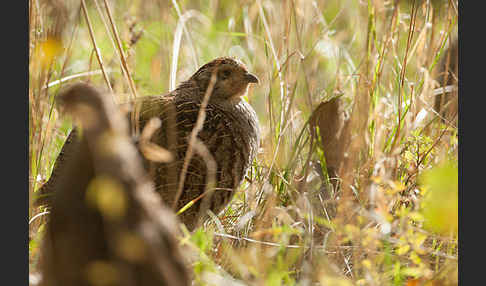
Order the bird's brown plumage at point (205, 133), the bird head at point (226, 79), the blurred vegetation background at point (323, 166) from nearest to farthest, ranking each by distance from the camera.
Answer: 1. the blurred vegetation background at point (323, 166)
2. the bird's brown plumage at point (205, 133)
3. the bird head at point (226, 79)

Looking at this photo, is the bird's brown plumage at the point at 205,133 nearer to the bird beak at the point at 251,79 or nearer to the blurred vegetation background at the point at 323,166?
the bird beak at the point at 251,79

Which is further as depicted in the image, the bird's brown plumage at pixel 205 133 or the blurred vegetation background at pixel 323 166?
the bird's brown plumage at pixel 205 133

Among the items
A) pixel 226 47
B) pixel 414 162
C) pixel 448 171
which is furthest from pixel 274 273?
pixel 226 47

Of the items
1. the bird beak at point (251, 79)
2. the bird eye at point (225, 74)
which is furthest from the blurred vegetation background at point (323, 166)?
the bird eye at point (225, 74)

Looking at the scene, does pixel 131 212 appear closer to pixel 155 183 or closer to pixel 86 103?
pixel 86 103

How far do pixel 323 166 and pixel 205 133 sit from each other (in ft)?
2.19

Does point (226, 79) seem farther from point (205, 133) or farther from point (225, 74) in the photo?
point (205, 133)

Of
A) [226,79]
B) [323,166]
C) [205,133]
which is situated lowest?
[323,166]

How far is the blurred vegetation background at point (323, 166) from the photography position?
2.15 meters

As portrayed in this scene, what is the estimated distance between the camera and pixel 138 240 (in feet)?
4.42

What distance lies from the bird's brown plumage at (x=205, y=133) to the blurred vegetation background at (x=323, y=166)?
0.12 metres

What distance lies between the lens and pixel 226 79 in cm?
353

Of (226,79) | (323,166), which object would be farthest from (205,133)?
(323,166)

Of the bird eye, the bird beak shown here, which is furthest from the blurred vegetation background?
the bird eye
